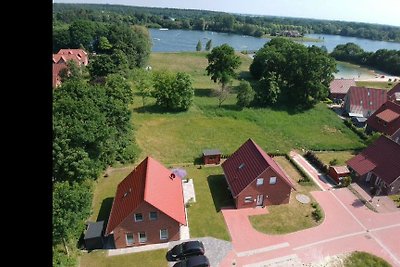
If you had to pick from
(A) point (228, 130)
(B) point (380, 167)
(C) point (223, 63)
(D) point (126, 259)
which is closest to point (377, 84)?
(C) point (223, 63)

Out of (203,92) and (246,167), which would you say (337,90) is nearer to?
(203,92)

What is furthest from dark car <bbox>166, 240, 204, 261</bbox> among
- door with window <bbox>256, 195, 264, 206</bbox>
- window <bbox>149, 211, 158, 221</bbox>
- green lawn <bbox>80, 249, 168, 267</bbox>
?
door with window <bbox>256, 195, 264, 206</bbox>

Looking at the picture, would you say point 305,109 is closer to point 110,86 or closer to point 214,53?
point 214,53

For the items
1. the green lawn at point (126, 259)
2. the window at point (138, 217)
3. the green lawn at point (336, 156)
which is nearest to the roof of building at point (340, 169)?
the green lawn at point (336, 156)

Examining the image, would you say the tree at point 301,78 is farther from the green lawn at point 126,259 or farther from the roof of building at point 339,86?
the green lawn at point 126,259
